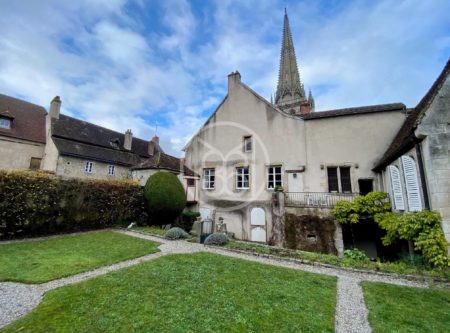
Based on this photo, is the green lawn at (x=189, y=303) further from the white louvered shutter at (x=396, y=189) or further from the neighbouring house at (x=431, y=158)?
the white louvered shutter at (x=396, y=189)

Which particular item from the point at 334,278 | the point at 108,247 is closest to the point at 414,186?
the point at 334,278

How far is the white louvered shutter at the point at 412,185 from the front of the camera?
8188mm

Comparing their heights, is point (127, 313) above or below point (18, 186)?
below

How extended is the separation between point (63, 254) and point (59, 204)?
452 centimetres

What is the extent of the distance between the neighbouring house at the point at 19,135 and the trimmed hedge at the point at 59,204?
1382 centimetres

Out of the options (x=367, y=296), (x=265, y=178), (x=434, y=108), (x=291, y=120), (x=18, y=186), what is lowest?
(x=367, y=296)

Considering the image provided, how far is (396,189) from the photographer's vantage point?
32.9 feet

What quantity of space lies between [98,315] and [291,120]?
596 inches

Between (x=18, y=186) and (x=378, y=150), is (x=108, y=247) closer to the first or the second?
(x=18, y=186)

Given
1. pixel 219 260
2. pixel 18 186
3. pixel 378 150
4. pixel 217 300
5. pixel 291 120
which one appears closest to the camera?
pixel 217 300

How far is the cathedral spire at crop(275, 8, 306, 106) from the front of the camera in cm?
4288

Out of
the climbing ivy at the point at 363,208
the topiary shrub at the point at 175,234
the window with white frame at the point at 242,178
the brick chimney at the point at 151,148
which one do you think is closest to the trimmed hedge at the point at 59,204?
the topiary shrub at the point at 175,234

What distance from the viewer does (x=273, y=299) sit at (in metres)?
4.77

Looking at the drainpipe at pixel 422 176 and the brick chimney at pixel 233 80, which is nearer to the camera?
the drainpipe at pixel 422 176
